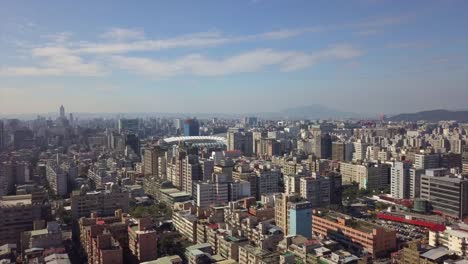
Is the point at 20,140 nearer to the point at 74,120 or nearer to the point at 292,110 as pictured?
the point at 74,120

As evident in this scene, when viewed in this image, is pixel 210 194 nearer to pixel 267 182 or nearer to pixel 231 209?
pixel 267 182

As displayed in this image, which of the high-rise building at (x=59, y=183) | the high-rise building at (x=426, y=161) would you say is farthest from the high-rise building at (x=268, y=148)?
the high-rise building at (x=59, y=183)

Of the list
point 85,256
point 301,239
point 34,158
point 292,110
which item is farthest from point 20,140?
point 292,110

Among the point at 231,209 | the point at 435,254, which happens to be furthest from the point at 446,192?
the point at 231,209

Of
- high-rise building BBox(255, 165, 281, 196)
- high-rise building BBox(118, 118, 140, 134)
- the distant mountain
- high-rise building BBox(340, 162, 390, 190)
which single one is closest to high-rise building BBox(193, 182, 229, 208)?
high-rise building BBox(255, 165, 281, 196)

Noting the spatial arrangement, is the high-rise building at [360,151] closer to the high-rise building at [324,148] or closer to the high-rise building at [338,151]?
the high-rise building at [338,151]

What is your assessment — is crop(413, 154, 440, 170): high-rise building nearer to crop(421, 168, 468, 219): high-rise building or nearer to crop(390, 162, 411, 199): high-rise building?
crop(390, 162, 411, 199): high-rise building
